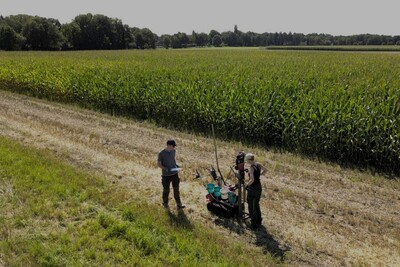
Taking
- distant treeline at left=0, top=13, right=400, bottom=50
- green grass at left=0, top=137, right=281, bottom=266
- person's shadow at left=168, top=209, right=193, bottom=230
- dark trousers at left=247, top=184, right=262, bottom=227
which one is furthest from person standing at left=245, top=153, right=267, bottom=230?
distant treeline at left=0, top=13, right=400, bottom=50

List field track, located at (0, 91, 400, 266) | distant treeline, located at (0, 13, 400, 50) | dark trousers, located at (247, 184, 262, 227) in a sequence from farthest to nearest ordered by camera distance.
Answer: distant treeline, located at (0, 13, 400, 50), dark trousers, located at (247, 184, 262, 227), field track, located at (0, 91, 400, 266)

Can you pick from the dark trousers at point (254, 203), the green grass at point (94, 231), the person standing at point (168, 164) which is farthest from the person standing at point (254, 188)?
the person standing at point (168, 164)

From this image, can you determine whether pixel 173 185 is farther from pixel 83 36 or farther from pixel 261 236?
pixel 83 36

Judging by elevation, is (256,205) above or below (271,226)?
above

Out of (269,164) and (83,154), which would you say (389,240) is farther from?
(83,154)

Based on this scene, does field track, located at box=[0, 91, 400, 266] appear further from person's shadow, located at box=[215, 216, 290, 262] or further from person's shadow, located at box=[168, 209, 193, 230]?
person's shadow, located at box=[168, 209, 193, 230]

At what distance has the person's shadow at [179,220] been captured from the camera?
6555 millimetres

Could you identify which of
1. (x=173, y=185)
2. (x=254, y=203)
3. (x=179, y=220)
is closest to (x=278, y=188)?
(x=254, y=203)

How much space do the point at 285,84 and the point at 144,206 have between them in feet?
34.7

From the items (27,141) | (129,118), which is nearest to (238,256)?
(27,141)

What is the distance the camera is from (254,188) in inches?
249

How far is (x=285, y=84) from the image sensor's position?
1592cm

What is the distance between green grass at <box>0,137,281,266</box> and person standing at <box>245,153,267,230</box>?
2.13 ft

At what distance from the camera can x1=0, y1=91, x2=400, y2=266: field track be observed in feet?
20.0
